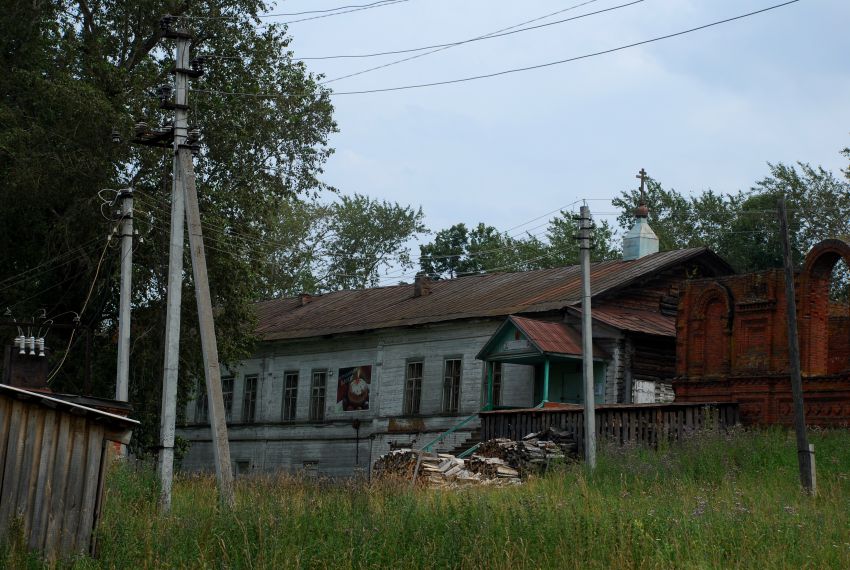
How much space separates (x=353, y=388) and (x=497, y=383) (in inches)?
238

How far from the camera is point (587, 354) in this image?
22.2 m

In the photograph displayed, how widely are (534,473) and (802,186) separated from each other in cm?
3520

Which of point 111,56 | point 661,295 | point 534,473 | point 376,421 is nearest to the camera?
point 534,473

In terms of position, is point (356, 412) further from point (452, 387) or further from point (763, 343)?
point (763, 343)

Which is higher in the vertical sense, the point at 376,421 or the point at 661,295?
the point at 661,295

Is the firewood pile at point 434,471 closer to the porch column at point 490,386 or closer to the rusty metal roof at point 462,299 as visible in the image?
the porch column at point 490,386

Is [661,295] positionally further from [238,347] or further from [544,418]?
[238,347]

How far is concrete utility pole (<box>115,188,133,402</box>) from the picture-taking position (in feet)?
75.0

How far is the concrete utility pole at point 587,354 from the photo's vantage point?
21562 mm

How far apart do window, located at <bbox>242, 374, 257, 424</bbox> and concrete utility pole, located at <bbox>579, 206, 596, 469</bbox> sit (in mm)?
20249

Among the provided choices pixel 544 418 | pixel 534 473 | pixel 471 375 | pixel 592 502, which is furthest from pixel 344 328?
pixel 592 502

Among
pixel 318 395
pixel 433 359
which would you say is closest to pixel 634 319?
pixel 433 359

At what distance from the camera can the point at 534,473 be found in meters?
22.6

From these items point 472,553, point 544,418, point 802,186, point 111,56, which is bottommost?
point 472,553
